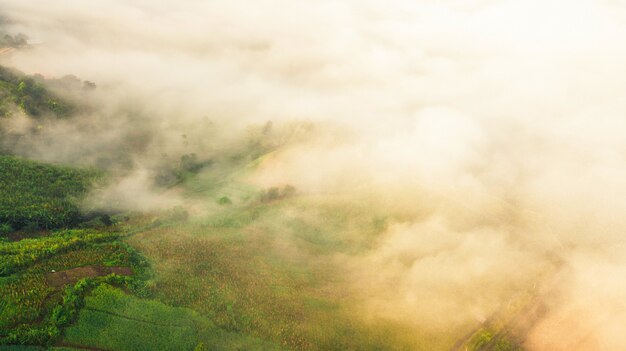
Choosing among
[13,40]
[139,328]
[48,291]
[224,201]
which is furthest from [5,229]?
[13,40]

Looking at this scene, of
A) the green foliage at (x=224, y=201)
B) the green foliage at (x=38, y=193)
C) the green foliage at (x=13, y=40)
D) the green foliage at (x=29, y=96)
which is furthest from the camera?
the green foliage at (x=13, y=40)

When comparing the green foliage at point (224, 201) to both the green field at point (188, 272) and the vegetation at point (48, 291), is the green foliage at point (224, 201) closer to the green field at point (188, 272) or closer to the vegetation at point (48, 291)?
the green field at point (188, 272)

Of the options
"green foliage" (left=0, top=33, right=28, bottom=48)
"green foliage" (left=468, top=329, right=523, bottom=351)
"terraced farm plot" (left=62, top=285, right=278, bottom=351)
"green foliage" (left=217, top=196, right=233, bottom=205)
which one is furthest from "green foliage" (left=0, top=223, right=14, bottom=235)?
"green foliage" (left=0, top=33, right=28, bottom=48)

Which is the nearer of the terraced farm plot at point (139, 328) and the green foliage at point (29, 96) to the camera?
the terraced farm plot at point (139, 328)

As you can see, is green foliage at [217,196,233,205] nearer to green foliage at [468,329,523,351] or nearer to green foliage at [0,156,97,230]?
green foliage at [0,156,97,230]

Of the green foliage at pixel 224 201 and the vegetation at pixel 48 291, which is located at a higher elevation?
the green foliage at pixel 224 201

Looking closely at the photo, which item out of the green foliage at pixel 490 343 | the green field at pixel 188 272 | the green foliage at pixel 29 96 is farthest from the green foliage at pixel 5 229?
the green foliage at pixel 490 343

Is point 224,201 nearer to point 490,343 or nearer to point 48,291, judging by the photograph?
point 48,291

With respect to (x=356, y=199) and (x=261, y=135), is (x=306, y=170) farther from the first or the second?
(x=261, y=135)

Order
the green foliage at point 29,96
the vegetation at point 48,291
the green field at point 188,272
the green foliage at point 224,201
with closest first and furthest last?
the vegetation at point 48,291, the green field at point 188,272, the green foliage at point 224,201, the green foliage at point 29,96
